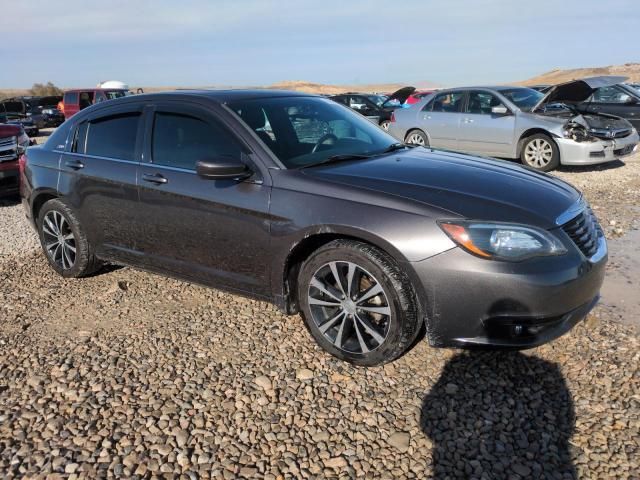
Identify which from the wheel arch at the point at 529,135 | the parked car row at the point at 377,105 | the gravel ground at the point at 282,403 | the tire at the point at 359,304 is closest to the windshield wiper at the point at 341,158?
the tire at the point at 359,304

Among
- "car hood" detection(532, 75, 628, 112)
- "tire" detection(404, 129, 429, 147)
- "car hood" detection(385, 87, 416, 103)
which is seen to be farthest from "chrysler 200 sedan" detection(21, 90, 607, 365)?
"car hood" detection(385, 87, 416, 103)

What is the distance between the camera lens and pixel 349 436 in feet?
8.82

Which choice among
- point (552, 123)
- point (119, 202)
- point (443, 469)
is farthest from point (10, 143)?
point (552, 123)

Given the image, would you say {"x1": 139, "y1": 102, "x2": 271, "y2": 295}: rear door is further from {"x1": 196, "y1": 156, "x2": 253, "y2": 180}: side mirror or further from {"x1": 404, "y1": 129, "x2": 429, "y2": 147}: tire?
{"x1": 404, "y1": 129, "x2": 429, "y2": 147}: tire

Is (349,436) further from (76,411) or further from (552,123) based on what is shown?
(552,123)

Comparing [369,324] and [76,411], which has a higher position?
[369,324]

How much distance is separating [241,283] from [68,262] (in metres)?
2.10

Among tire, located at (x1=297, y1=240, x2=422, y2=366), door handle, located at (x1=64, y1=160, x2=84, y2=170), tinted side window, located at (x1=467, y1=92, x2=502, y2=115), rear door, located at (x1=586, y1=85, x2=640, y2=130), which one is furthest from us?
rear door, located at (x1=586, y1=85, x2=640, y2=130)

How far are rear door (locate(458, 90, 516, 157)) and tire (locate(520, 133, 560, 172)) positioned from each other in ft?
1.04

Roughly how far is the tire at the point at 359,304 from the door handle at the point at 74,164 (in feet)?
7.65

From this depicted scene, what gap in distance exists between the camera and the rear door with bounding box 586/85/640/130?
1262 centimetres

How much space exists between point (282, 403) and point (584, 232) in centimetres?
204

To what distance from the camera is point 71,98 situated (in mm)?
21625

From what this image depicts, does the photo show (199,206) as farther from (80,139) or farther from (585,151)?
(585,151)
